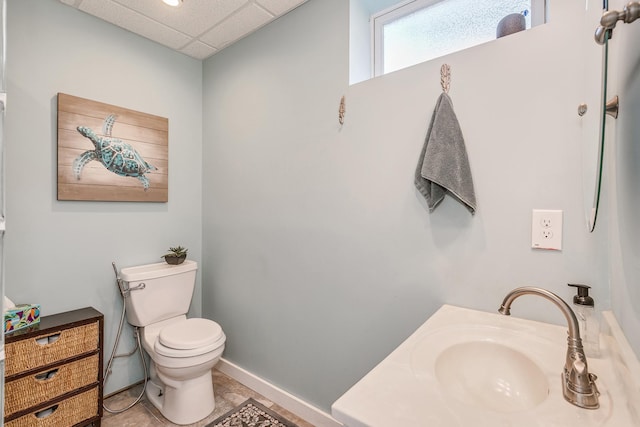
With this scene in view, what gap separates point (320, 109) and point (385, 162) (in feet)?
1.73

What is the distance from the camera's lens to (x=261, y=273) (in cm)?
202

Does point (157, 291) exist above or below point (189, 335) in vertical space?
above

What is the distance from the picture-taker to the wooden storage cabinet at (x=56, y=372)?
1.39 m

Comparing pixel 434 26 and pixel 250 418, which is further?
pixel 250 418

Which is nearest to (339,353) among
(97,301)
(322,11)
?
(97,301)

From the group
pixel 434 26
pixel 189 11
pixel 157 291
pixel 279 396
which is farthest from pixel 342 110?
pixel 279 396

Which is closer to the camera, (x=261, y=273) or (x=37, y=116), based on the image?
(x=37, y=116)

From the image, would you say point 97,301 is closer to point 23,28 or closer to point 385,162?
point 23,28

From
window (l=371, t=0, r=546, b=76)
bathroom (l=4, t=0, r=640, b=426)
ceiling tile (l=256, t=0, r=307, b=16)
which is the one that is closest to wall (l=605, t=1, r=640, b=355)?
bathroom (l=4, t=0, r=640, b=426)

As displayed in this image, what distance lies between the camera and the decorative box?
55.9 inches

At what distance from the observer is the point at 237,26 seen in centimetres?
195

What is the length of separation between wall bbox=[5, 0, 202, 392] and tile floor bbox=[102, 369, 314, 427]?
4.4 inches

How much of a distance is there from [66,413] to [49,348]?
1.18 feet

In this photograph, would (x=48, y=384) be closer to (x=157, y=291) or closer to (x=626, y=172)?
(x=157, y=291)
